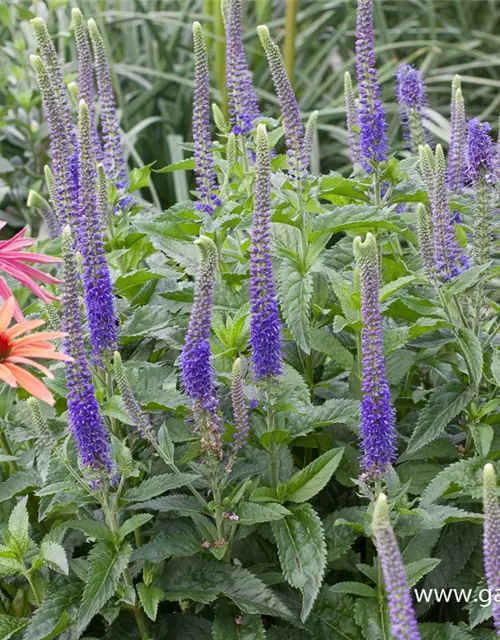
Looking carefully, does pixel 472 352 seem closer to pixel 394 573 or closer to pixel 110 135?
pixel 394 573

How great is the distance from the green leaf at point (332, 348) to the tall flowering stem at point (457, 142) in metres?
0.74

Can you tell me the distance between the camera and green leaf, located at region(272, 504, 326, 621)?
6.73 feet

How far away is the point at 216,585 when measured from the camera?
7.25 feet

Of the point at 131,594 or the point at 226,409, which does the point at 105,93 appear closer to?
the point at 226,409

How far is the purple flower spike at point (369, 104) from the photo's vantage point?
255 centimetres

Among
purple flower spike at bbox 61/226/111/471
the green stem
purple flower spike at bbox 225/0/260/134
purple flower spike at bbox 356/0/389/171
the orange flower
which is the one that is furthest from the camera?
the green stem

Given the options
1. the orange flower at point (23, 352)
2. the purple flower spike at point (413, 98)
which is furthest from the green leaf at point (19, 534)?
the purple flower spike at point (413, 98)

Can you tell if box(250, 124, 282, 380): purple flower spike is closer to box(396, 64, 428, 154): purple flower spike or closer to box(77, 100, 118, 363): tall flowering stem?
box(77, 100, 118, 363): tall flowering stem

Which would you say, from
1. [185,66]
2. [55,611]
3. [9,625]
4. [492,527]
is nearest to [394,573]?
[492,527]

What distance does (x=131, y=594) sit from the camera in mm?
2174

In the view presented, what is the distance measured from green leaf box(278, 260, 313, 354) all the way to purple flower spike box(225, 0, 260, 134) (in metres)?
0.58

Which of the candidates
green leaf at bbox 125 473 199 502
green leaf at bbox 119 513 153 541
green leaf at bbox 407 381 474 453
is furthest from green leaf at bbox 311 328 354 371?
green leaf at bbox 119 513 153 541

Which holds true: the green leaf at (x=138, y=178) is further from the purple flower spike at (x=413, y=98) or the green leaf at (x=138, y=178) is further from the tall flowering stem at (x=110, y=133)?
the purple flower spike at (x=413, y=98)

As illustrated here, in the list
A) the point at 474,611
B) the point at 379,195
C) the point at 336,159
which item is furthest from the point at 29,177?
the point at 474,611
